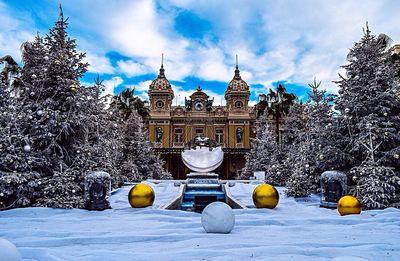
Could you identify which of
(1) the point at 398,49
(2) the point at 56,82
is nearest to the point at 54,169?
(2) the point at 56,82

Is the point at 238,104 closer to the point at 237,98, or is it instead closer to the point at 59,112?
the point at 237,98

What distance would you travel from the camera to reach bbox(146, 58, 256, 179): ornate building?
37.0m

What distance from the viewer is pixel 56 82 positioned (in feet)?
31.1

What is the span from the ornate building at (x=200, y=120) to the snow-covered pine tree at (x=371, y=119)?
26.3m

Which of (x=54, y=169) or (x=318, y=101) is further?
(x=318, y=101)

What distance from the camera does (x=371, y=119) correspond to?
365 inches

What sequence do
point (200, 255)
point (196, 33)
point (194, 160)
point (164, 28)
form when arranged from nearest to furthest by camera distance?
1. point (200, 255)
2. point (164, 28)
3. point (194, 160)
4. point (196, 33)

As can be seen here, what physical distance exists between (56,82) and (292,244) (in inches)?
312

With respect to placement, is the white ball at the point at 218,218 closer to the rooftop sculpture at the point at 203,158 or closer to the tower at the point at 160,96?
the rooftop sculpture at the point at 203,158

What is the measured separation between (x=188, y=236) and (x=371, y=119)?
6.80 meters

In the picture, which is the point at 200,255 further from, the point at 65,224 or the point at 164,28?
the point at 164,28

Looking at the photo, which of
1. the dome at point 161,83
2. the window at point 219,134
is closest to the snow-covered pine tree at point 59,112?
the dome at point 161,83

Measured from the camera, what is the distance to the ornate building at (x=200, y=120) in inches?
1455

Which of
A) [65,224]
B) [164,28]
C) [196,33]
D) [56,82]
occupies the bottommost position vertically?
[65,224]
